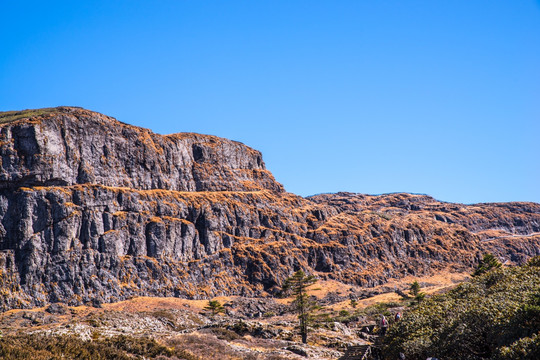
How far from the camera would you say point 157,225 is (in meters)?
96.9

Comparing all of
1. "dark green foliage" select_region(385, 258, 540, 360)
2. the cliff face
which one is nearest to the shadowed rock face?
the cliff face

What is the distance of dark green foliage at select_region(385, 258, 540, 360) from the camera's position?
23125mm

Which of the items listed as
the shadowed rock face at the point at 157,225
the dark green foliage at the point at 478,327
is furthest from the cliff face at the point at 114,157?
the dark green foliage at the point at 478,327

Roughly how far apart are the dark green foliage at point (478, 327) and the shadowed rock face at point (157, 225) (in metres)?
66.7

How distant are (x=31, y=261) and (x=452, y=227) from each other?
153 m

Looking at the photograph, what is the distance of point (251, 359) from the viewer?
125 feet

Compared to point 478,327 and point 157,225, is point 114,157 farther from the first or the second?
point 478,327

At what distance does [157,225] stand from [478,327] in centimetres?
8168

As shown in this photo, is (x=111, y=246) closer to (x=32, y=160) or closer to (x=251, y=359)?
(x=32, y=160)

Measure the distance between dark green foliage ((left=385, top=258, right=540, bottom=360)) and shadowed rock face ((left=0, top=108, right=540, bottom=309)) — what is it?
2628 inches

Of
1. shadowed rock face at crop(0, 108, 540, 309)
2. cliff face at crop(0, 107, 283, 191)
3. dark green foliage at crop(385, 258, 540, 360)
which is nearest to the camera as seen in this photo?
dark green foliage at crop(385, 258, 540, 360)

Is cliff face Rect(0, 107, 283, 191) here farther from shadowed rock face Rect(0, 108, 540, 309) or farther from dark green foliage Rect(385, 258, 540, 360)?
dark green foliage Rect(385, 258, 540, 360)

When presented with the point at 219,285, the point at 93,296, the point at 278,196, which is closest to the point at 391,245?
the point at 278,196

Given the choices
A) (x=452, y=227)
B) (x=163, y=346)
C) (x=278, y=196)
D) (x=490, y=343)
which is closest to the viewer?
(x=490, y=343)
